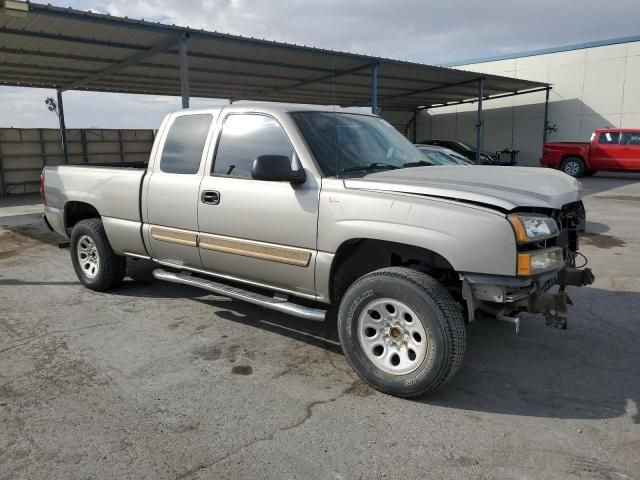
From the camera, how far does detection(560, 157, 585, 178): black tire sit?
2017 cm

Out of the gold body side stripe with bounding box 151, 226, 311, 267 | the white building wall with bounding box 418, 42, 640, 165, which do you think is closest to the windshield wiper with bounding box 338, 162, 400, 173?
the gold body side stripe with bounding box 151, 226, 311, 267

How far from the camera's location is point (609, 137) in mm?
19359

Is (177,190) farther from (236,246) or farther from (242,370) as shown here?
(242,370)

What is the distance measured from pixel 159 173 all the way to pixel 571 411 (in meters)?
3.88

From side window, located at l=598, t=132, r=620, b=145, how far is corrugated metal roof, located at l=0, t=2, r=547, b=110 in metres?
4.13

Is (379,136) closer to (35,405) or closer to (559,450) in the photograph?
(559,450)

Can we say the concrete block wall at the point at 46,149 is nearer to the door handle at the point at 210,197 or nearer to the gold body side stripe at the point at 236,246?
the gold body side stripe at the point at 236,246

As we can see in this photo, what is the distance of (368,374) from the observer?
133 inches

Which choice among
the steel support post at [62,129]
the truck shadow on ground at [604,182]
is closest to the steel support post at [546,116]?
the truck shadow on ground at [604,182]

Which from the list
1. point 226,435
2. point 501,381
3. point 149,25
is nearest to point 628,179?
point 149,25

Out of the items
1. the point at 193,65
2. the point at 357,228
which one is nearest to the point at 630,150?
the point at 193,65

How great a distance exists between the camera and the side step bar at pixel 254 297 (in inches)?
142

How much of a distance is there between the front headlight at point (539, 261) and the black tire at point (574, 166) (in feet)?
63.1

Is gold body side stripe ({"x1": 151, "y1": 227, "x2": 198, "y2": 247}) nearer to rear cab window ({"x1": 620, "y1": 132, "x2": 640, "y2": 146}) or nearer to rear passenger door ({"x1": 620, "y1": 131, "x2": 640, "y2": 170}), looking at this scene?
rear passenger door ({"x1": 620, "y1": 131, "x2": 640, "y2": 170})
